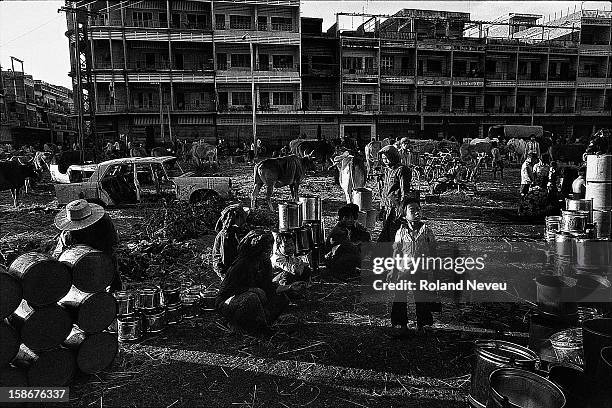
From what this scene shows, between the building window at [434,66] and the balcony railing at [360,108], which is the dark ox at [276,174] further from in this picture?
Result: the building window at [434,66]

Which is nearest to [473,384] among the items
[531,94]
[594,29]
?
[531,94]

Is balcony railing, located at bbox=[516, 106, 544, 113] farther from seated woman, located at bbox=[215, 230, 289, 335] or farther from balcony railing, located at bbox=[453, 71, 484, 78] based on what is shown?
seated woman, located at bbox=[215, 230, 289, 335]

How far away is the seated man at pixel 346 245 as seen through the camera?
828 cm

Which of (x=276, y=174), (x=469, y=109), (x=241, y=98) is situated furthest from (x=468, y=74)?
(x=276, y=174)

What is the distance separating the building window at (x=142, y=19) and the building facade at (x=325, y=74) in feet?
0.29

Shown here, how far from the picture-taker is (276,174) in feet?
46.7

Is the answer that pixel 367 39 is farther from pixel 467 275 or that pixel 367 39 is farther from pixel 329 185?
pixel 467 275

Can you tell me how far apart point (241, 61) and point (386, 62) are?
568 inches

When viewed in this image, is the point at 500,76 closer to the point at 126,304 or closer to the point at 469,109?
the point at 469,109

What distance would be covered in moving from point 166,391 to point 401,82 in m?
44.5

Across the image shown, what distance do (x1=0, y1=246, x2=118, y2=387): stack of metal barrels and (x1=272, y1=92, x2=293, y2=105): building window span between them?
39124 mm

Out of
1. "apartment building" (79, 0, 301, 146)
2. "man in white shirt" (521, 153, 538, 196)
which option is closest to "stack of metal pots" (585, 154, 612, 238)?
"man in white shirt" (521, 153, 538, 196)

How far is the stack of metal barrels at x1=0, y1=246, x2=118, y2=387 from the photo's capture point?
4.34 meters

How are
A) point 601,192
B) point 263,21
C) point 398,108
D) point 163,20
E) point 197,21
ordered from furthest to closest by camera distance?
1. point 398,108
2. point 263,21
3. point 197,21
4. point 163,20
5. point 601,192
